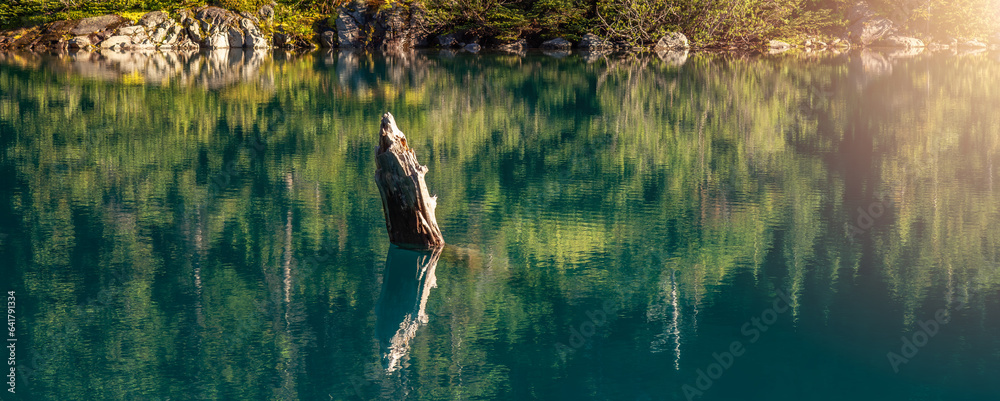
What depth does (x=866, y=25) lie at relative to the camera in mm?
57750

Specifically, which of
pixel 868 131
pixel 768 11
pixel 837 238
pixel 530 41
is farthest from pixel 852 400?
pixel 530 41

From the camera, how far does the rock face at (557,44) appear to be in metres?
55.8

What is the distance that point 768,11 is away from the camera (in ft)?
173

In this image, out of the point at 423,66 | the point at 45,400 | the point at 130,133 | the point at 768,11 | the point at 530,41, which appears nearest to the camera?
the point at 45,400

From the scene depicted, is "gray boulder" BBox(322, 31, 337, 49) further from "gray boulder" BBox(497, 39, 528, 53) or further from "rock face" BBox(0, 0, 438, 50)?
"gray boulder" BBox(497, 39, 528, 53)

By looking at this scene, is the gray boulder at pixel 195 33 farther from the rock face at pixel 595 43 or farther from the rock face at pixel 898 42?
the rock face at pixel 898 42

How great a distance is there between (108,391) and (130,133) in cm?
1455

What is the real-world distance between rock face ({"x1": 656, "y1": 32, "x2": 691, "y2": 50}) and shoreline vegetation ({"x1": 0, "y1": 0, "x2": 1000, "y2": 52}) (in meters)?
0.06

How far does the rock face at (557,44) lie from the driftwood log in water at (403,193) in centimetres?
4563

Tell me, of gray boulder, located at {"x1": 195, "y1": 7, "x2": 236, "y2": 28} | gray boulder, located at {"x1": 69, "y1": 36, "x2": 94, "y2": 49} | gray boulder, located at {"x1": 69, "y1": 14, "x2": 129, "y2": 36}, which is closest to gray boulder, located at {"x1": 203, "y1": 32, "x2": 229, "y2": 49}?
gray boulder, located at {"x1": 195, "y1": 7, "x2": 236, "y2": 28}

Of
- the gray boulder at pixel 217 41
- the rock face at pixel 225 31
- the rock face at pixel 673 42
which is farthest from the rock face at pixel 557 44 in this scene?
the gray boulder at pixel 217 41

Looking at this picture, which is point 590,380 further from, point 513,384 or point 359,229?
point 359,229

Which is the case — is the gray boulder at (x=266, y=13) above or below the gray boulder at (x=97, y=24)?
above

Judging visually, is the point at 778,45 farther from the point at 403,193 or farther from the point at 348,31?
the point at 403,193
